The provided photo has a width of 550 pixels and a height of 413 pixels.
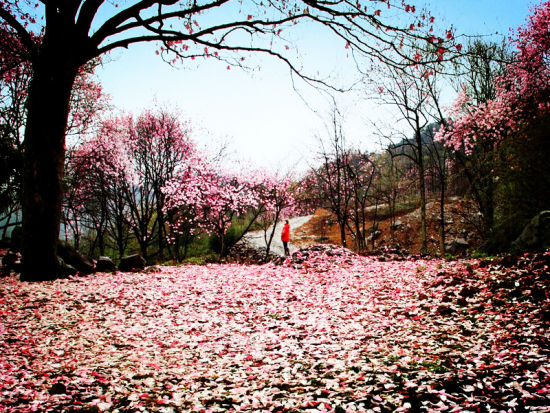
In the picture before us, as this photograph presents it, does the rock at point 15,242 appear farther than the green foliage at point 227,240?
No

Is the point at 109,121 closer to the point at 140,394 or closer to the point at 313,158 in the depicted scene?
the point at 313,158

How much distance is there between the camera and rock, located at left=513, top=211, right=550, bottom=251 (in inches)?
348

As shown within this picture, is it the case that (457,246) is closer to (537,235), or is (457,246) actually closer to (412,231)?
(412,231)

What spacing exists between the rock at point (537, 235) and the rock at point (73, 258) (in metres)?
14.3

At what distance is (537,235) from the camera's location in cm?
908

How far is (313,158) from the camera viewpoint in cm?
2352

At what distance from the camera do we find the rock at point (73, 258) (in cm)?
1101

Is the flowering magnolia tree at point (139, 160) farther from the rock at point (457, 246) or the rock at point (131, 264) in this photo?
the rock at point (457, 246)

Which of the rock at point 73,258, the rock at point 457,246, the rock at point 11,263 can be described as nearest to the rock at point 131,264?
the rock at point 73,258

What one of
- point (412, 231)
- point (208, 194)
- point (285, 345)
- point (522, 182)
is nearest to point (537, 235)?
point (522, 182)

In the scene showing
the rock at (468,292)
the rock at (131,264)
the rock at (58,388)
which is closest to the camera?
the rock at (58,388)

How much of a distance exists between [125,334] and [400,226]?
26606 mm

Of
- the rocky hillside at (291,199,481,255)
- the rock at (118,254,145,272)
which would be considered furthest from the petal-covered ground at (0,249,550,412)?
the rocky hillside at (291,199,481,255)

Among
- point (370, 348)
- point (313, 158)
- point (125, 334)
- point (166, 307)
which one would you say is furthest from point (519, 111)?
point (125, 334)
